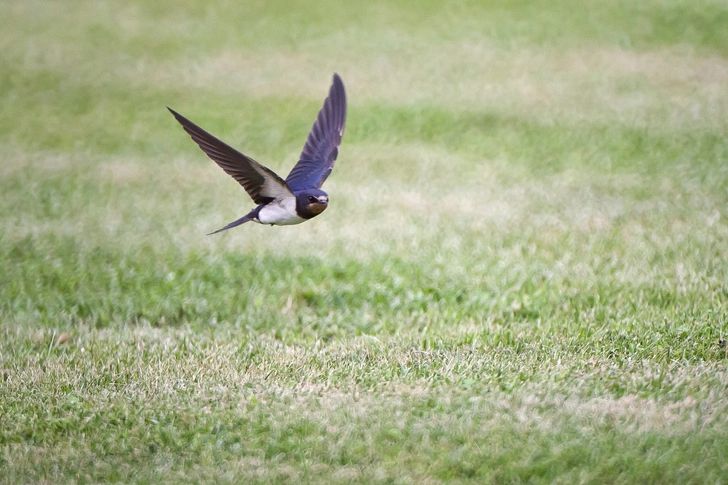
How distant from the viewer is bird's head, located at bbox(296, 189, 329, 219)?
5.74 m

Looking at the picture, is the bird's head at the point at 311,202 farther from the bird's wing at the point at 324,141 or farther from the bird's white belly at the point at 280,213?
the bird's wing at the point at 324,141

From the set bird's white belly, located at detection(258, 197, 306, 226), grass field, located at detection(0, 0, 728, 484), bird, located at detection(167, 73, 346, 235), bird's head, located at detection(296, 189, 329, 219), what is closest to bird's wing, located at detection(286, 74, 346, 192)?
bird, located at detection(167, 73, 346, 235)

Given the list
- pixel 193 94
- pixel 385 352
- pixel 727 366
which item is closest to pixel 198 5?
pixel 193 94

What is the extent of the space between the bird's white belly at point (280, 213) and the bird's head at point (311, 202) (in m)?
0.08

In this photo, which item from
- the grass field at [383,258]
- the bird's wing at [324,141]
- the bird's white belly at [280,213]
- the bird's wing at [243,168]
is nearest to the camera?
the grass field at [383,258]

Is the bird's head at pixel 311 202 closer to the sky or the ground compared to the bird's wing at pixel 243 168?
closer to the ground

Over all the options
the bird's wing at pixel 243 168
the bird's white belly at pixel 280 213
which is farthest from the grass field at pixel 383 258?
the bird's wing at pixel 243 168

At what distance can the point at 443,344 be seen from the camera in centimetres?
650

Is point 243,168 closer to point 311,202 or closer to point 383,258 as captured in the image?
point 311,202

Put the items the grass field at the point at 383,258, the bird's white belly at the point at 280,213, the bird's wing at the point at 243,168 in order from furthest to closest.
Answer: the bird's white belly at the point at 280,213 < the bird's wing at the point at 243,168 < the grass field at the point at 383,258

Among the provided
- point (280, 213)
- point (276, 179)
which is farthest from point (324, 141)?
point (276, 179)

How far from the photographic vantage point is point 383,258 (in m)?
8.73

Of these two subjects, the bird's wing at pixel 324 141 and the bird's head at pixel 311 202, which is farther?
the bird's wing at pixel 324 141

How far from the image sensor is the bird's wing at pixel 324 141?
22.4ft
